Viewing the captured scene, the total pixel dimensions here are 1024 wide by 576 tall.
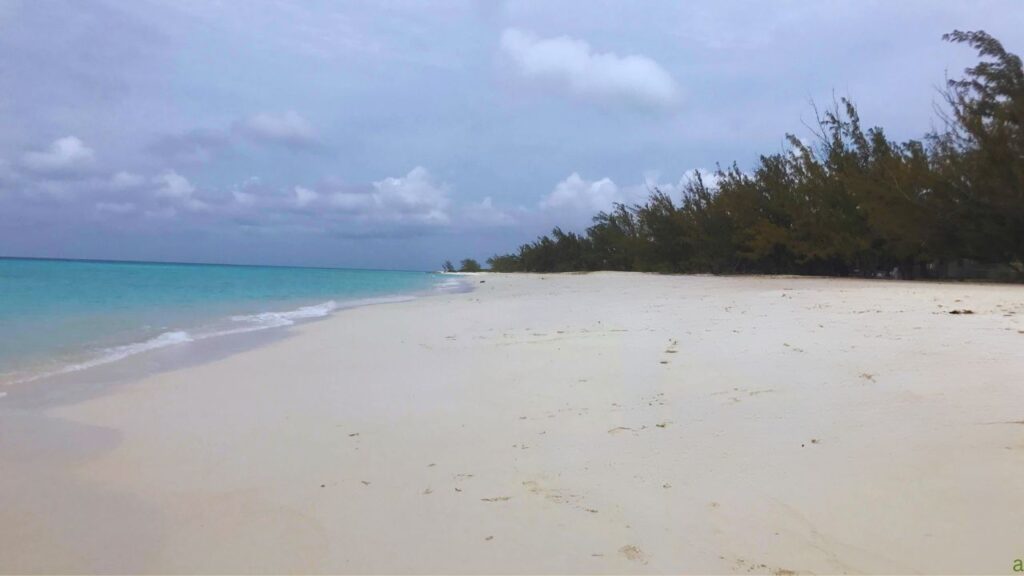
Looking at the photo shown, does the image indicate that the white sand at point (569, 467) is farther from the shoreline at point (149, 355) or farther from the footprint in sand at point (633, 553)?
the shoreline at point (149, 355)

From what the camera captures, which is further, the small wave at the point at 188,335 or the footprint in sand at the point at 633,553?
the small wave at the point at 188,335

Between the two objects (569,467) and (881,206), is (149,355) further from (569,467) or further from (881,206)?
(881,206)

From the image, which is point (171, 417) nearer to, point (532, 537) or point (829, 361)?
point (532, 537)

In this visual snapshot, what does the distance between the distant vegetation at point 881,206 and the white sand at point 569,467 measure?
11442 millimetres

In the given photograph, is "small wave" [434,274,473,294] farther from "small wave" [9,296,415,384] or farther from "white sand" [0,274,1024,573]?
"white sand" [0,274,1024,573]

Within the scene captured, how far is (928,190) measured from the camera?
1500 centimetres

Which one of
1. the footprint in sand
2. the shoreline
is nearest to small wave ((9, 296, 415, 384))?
the shoreline

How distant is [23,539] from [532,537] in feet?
5.94

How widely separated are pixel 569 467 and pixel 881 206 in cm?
1612

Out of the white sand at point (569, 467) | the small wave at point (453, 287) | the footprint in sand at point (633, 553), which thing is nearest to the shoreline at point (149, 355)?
the white sand at point (569, 467)

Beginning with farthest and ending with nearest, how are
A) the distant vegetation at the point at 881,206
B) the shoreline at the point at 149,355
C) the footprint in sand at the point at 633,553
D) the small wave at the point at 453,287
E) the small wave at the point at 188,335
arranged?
the small wave at the point at 453,287 < the distant vegetation at the point at 881,206 < the small wave at the point at 188,335 < the shoreline at the point at 149,355 < the footprint in sand at the point at 633,553

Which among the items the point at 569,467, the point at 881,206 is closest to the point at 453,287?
the point at 881,206

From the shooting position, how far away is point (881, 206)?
15.8 metres

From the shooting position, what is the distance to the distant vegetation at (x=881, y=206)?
13.9 meters
